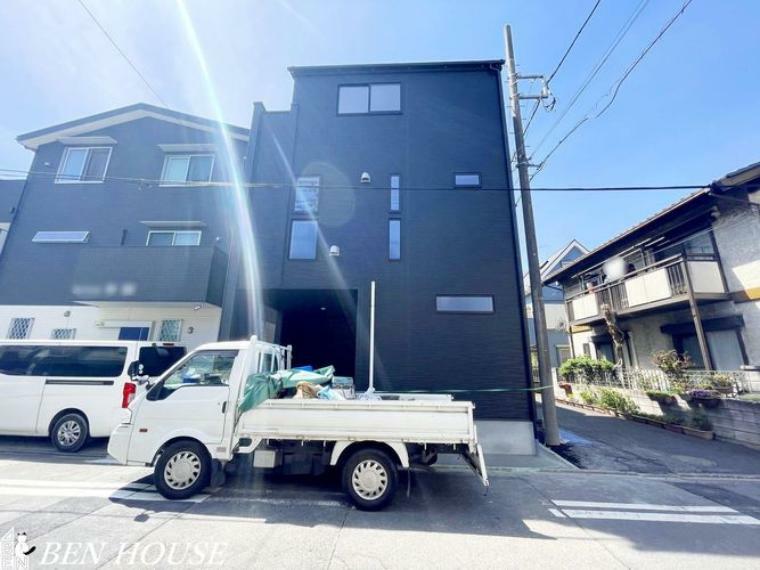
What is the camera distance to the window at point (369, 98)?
9.11 metres

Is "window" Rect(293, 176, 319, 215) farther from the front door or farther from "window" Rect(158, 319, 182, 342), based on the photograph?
the front door

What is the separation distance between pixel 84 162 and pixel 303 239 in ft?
29.0

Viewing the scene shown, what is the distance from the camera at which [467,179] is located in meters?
8.31

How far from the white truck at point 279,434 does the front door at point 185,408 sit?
0.04 feet

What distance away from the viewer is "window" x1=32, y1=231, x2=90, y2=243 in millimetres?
9789

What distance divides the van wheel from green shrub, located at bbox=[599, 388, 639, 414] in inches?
549

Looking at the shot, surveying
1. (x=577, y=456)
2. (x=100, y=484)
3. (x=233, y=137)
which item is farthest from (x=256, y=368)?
(x=233, y=137)

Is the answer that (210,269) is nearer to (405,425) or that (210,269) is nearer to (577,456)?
(405,425)

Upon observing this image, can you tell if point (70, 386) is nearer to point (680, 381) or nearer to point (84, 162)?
point (84, 162)

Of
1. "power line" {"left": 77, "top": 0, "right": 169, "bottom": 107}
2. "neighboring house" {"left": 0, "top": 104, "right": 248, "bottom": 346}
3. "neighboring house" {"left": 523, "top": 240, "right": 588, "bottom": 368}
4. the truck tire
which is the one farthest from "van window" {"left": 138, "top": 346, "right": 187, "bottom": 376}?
"neighboring house" {"left": 523, "top": 240, "right": 588, "bottom": 368}

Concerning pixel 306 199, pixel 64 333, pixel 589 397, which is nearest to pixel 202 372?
pixel 306 199

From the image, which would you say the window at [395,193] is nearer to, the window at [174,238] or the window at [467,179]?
the window at [467,179]

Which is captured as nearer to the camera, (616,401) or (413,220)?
(413,220)

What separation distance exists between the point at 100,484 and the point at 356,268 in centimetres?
571
